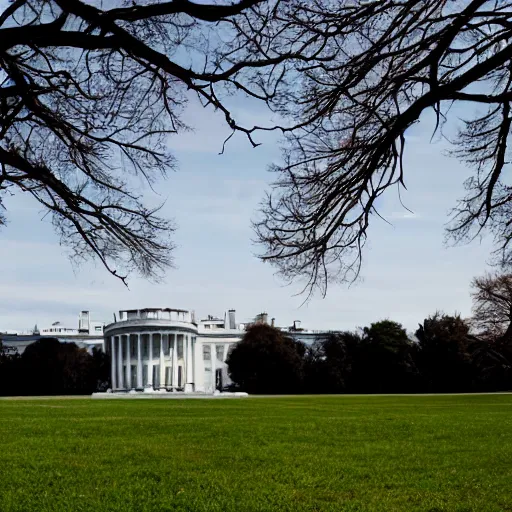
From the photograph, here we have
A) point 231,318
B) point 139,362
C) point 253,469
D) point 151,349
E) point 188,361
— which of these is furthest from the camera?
point 231,318

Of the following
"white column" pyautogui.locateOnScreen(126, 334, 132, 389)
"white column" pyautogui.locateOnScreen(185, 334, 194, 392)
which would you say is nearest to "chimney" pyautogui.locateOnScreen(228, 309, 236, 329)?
"white column" pyautogui.locateOnScreen(185, 334, 194, 392)

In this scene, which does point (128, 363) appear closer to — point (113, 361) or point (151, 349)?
point (113, 361)

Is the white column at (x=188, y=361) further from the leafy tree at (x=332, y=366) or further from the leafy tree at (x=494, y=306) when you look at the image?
the leafy tree at (x=494, y=306)

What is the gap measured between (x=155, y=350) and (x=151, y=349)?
1.51 metres

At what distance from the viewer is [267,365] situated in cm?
7525

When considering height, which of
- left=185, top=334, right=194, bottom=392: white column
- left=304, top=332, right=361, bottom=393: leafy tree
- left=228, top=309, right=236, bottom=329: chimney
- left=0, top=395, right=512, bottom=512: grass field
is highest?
left=228, top=309, right=236, bottom=329: chimney

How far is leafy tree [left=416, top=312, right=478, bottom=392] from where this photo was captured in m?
70.9

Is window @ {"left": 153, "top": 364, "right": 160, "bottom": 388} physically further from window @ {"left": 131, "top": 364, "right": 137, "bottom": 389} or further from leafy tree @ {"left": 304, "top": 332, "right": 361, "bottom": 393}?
leafy tree @ {"left": 304, "top": 332, "right": 361, "bottom": 393}

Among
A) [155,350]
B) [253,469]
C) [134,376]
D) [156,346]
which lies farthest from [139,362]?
[253,469]

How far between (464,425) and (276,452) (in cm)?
710

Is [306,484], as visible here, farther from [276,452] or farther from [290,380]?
[290,380]

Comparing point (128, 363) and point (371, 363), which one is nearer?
point (371, 363)

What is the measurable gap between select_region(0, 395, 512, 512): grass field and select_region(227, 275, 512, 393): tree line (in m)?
56.6

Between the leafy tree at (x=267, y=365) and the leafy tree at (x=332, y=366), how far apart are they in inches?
54.0
